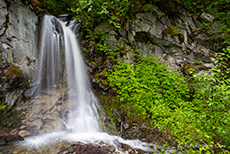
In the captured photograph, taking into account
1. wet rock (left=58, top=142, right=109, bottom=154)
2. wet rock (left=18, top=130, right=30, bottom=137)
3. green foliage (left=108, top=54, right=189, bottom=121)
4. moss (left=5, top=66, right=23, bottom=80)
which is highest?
moss (left=5, top=66, right=23, bottom=80)

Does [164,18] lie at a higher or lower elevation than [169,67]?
higher

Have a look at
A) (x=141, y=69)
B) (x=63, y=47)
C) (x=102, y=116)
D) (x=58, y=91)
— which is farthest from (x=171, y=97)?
(x=63, y=47)

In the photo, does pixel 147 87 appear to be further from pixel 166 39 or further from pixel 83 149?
pixel 166 39

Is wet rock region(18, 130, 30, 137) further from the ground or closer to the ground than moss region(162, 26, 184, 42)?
closer to the ground

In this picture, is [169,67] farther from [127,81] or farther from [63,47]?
[63,47]

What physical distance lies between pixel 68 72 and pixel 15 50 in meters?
2.24

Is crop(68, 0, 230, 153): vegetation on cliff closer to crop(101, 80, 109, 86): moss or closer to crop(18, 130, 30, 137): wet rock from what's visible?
crop(101, 80, 109, 86): moss

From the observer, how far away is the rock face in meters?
4.17

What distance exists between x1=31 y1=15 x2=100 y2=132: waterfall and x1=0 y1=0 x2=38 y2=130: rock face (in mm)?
512

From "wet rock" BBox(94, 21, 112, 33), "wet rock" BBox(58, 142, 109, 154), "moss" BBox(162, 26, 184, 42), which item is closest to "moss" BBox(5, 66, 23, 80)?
"wet rock" BBox(58, 142, 109, 154)

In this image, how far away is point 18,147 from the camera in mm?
3238

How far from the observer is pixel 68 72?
6207mm

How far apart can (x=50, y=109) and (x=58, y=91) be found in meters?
0.92

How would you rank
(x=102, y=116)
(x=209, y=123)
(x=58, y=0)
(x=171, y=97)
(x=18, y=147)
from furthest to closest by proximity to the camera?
(x=58, y=0)
(x=171, y=97)
(x=102, y=116)
(x=18, y=147)
(x=209, y=123)
